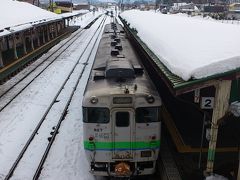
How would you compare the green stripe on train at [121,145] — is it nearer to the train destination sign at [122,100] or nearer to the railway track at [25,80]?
the train destination sign at [122,100]

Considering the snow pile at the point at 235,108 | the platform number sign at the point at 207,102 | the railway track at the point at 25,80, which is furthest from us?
the railway track at the point at 25,80

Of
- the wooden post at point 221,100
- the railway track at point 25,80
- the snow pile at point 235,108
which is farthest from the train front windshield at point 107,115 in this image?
the railway track at point 25,80

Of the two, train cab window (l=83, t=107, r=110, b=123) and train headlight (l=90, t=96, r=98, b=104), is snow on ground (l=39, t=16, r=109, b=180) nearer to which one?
train cab window (l=83, t=107, r=110, b=123)

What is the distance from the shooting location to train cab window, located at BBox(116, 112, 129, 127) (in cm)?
988

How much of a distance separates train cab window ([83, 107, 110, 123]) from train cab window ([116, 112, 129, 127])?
285mm

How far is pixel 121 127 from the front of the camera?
9.97 meters

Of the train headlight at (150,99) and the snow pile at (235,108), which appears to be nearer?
the snow pile at (235,108)

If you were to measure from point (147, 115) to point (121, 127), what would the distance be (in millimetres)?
821

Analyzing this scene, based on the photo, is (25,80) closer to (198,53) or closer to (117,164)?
(117,164)

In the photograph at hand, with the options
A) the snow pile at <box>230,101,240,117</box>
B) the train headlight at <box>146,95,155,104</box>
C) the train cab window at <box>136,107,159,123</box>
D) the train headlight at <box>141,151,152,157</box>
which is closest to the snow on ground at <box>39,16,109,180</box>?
the train headlight at <box>141,151,152,157</box>

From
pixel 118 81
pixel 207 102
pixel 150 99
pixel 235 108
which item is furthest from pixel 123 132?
pixel 235 108

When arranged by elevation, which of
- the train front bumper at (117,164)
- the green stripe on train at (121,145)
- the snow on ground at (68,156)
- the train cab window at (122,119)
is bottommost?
the snow on ground at (68,156)

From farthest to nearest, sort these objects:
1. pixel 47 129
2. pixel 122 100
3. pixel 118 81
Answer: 1. pixel 47 129
2. pixel 118 81
3. pixel 122 100

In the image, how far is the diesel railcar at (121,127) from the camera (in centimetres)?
975
